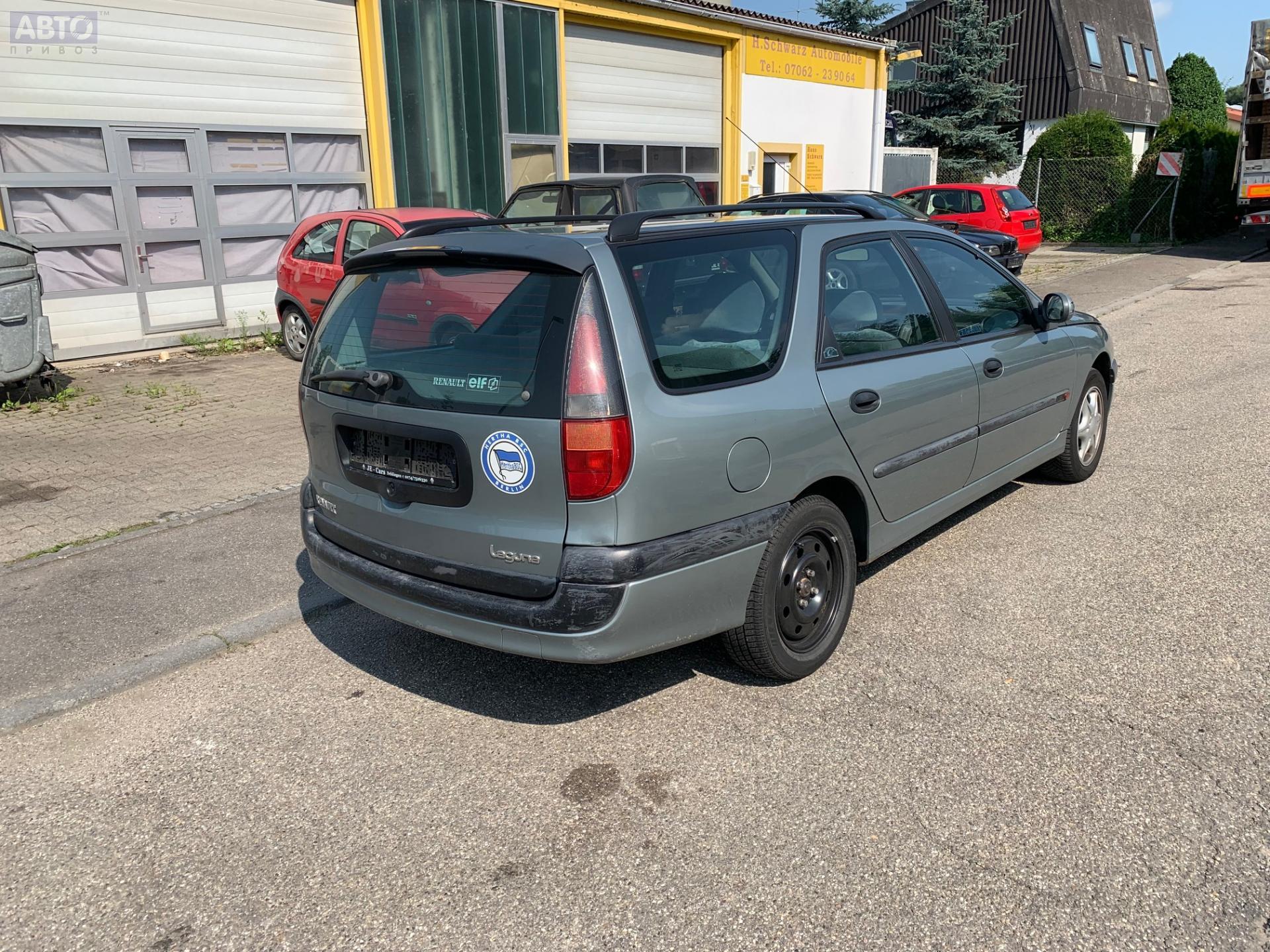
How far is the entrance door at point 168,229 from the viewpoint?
11227mm

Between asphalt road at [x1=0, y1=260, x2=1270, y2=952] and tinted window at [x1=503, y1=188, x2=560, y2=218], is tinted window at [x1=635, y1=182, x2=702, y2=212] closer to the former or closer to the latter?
tinted window at [x1=503, y1=188, x2=560, y2=218]

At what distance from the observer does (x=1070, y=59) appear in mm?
31359

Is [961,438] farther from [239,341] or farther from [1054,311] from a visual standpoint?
[239,341]

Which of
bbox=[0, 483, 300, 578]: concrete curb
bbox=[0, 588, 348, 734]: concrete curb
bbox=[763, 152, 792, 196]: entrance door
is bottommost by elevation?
bbox=[0, 588, 348, 734]: concrete curb

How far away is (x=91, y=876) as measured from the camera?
285cm

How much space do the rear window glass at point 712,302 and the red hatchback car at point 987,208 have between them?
15402 millimetres

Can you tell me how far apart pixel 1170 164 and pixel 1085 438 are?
21059 mm

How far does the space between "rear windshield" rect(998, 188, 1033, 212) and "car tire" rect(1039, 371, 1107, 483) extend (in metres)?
13.7

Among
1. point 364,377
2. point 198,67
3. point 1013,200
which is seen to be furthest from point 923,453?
point 1013,200

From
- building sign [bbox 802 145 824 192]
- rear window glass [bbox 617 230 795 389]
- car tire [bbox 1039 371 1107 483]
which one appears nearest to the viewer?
rear window glass [bbox 617 230 795 389]

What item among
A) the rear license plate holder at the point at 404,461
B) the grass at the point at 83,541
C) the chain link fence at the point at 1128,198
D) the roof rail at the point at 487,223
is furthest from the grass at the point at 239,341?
the chain link fence at the point at 1128,198

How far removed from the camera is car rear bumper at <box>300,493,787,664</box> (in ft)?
10.3

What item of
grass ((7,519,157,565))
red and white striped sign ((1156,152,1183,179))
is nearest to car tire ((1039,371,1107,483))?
grass ((7,519,157,565))

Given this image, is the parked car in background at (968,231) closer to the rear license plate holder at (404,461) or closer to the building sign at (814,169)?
the building sign at (814,169)
